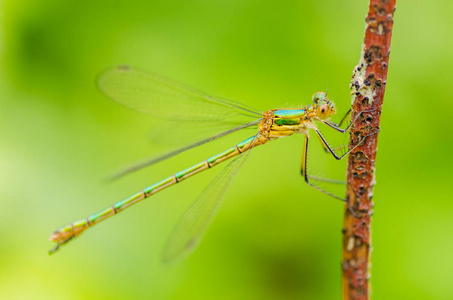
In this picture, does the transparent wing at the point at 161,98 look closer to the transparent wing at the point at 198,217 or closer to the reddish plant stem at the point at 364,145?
the transparent wing at the point at 198,217

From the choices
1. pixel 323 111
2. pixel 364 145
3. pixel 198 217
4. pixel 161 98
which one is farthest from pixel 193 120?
pixel 364 145

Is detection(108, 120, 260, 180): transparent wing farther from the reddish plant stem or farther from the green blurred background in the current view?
the reddish plant stem

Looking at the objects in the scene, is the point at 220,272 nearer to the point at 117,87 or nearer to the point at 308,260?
the point at 308,260

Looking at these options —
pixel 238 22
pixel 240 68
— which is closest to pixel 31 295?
pixel 240 68

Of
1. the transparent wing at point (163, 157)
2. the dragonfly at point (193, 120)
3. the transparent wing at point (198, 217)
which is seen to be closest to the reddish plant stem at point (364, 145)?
the dragonfly at point (193, 120)

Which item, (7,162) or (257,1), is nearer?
(7,162)

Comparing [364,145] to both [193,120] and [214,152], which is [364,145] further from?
[193,120]

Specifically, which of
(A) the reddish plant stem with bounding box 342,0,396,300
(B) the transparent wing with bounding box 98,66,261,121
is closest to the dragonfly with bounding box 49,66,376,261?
(B) the transparent wing with bounding box 98,66,261,121
